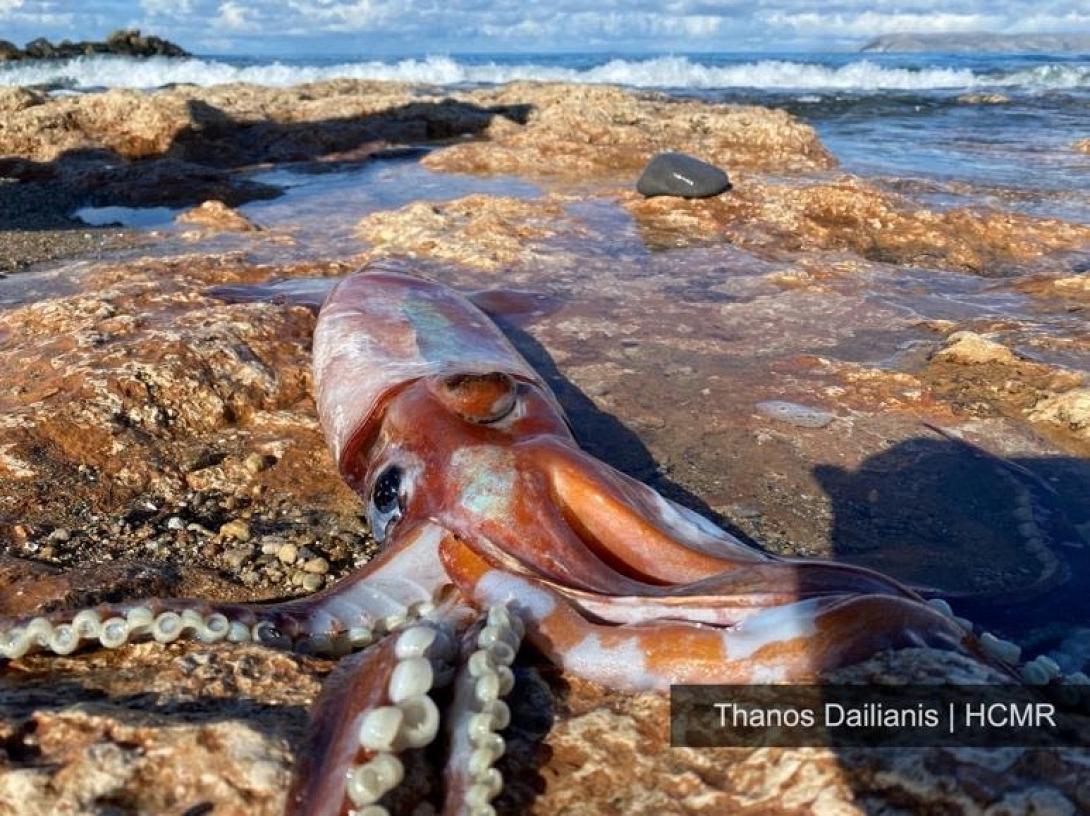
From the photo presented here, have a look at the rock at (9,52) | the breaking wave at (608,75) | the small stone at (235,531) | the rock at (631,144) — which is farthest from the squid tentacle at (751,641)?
the rock at (9,52)

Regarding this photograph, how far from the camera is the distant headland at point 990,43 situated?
262 ft

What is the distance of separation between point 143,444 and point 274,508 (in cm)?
72

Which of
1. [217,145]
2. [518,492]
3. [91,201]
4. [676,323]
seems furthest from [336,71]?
[518,492]

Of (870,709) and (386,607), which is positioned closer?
(870,709)

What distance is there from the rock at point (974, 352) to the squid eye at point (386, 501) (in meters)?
3.60

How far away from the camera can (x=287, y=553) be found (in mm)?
3545

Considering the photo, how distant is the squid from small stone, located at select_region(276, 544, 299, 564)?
1.49 feet

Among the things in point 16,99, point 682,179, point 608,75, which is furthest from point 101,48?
point 682,179

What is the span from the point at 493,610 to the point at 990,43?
98.3 metres

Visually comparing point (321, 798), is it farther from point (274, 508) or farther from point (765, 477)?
point (765, 477)

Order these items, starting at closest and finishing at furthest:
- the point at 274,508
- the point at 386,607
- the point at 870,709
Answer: the point at 870,709, the point at 386,607, the point at 274,508

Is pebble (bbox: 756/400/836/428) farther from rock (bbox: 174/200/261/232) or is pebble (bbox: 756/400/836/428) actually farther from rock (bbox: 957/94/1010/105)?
rock (bbox: 957/94/1010/105)

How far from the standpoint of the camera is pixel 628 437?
4.55 meters

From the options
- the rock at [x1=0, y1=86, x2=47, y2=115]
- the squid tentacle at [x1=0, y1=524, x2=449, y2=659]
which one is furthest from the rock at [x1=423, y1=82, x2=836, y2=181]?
the squid tentacle at [x1=0, y1=524, x2=449, y2=659]
